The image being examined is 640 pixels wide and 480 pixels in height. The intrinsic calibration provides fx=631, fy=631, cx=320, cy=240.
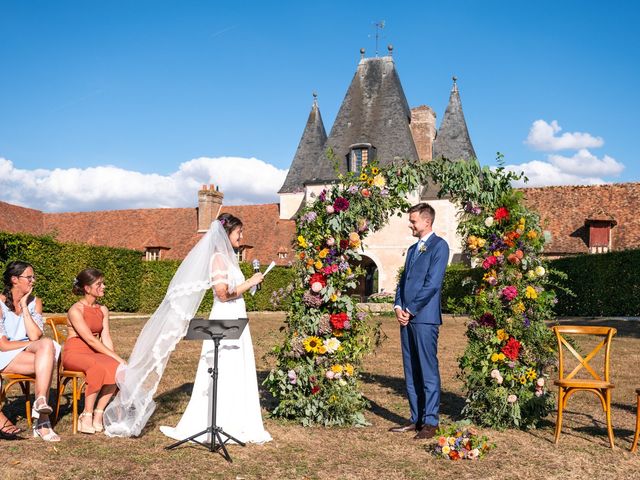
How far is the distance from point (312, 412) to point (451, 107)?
1316 inches

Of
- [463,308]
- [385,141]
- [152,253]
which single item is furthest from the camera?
[152,253]

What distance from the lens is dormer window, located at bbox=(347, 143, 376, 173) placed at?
35.5m

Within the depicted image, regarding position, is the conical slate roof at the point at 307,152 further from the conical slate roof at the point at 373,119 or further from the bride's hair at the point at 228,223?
the bride's hair at the point at 228,223

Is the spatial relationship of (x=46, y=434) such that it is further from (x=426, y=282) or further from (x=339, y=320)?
(x=426, y=282)

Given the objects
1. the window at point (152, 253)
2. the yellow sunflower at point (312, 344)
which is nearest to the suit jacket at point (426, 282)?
the yellow sunflower at point (312, 344)

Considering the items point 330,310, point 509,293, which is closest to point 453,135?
point 509,293

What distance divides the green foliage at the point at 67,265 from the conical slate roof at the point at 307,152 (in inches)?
568

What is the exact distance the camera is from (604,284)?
2264 cm

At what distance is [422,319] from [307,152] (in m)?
34.9

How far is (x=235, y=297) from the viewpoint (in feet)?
21.1

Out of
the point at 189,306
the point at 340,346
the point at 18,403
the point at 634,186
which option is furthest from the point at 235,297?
the point at 634,186

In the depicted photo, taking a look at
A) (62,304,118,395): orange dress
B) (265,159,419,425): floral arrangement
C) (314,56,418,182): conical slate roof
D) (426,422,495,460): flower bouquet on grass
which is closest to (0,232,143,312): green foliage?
(314,56,418,182): conical slate roof

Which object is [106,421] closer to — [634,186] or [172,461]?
[172,461]

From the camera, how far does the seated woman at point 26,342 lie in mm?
6137
